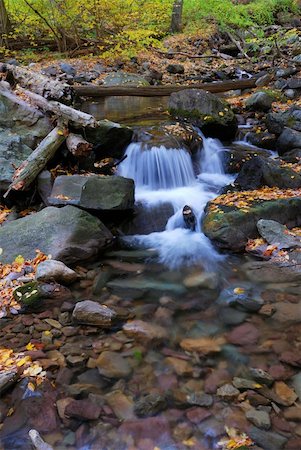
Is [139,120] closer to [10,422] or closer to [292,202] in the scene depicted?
[292,202]

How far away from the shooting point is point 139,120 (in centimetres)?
1007

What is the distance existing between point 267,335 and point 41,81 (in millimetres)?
7043

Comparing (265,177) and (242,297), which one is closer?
(242,297)

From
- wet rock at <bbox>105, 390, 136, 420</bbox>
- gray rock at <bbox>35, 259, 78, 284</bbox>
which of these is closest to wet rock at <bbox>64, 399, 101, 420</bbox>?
wet rock at <bbox>105, 390, 136, 420</bbox>

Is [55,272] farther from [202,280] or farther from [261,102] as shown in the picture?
[261,102]

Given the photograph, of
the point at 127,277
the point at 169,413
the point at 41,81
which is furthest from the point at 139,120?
the point at 169,413

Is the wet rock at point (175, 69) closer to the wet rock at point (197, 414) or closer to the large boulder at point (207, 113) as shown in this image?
the large boulder at point (207, 113)

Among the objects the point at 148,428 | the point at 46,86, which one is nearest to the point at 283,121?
the point at 46,86

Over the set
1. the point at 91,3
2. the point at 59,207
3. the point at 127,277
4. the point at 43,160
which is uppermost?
the point at 91,3

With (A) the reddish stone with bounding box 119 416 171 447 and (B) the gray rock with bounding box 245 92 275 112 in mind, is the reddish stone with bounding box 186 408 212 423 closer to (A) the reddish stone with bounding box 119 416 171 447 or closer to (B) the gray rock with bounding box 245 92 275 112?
(A) the reddish stone with bounding box 119 416 171 447

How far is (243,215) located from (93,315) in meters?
3.01

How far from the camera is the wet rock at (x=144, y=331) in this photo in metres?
4.14

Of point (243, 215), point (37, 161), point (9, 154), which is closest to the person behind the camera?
point (243, 215)

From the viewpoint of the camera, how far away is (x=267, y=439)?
287cm
